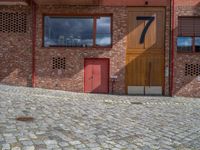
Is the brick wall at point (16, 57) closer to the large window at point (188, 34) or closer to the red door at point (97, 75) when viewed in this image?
the red door at point (97, 75)

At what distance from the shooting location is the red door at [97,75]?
19.6 m

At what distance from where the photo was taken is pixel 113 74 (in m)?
19.5

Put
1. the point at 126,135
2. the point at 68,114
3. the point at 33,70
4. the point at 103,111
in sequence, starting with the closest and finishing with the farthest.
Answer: the point at 126,135
the point at 68,114
the point at 103,111
the point at 33,70

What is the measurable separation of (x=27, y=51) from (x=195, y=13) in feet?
35.6

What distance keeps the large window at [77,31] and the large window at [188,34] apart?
4482mm

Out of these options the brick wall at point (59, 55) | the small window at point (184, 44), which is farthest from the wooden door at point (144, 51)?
the small window at point (184, 44)

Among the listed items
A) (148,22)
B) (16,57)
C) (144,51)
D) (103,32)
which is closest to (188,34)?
(148,22)

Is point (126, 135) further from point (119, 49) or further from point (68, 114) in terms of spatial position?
point (119, 49)

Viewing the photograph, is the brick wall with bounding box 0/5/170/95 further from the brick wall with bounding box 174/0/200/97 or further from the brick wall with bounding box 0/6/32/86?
the brick wall with bounding box 174/0/200/97

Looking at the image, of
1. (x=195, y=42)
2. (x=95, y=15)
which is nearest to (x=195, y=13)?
(x=195, y=42)

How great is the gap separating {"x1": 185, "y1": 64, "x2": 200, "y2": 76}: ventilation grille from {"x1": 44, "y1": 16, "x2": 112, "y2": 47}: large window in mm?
5183

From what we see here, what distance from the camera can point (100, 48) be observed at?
1953cm

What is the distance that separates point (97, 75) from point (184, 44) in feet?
19.4

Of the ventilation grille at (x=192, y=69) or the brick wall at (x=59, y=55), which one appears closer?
the brick wall at (x=59, y=55)
